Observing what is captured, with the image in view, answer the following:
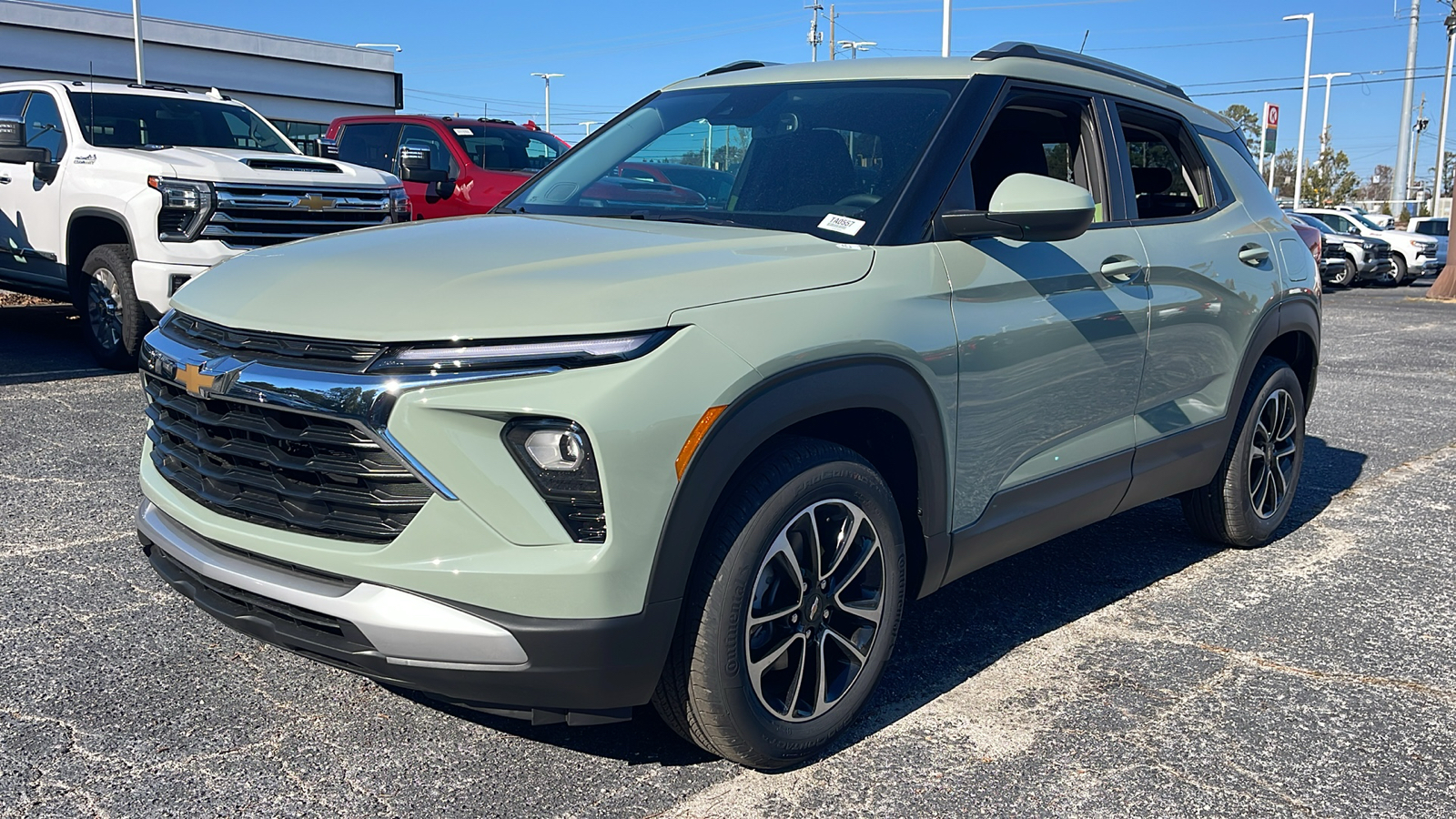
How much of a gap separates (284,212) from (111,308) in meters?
1.37

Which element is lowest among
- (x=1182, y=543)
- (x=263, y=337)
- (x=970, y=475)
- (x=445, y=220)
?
(x=1182, y=543)

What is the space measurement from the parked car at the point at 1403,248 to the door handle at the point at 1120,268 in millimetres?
24755

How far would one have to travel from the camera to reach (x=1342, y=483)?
6438 mm

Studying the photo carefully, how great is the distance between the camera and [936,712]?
3.42m

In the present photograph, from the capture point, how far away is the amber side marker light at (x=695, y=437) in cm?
258

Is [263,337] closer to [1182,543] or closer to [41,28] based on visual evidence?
[1182,543]

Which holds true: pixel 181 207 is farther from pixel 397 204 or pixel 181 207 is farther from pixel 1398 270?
pixel 1398 270

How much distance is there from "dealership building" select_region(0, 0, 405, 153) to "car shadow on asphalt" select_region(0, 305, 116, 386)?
2682 centimetres

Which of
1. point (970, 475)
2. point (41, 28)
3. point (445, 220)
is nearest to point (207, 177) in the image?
point (445, 220)

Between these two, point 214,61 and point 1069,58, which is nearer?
point 1069,58

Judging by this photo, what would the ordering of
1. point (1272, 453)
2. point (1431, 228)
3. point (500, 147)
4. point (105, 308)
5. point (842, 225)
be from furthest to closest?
point (1431, 228) → point (500, 147) → point (105, 308) → point (1272, 453) → point (842, 225)

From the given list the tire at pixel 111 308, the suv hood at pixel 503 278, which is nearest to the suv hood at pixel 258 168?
the tire at pixel 111 308

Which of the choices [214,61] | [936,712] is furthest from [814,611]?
[214,61]

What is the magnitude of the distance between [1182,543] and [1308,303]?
1176 mm
